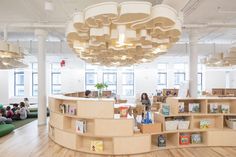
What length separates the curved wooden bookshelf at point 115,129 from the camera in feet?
17.1

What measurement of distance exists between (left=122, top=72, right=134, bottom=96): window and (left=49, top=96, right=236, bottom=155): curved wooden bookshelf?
9557 mm

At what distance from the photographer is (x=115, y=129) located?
521 centimetres

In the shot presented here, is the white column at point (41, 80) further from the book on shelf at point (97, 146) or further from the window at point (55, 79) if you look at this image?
the window at point (55, 79)

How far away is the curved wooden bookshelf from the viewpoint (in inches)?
205

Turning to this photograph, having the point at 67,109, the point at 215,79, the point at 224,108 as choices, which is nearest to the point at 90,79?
the point at 215,79

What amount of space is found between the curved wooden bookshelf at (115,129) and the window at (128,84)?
9557 mm

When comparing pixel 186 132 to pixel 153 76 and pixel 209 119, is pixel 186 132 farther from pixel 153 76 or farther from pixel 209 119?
pixel 153 76

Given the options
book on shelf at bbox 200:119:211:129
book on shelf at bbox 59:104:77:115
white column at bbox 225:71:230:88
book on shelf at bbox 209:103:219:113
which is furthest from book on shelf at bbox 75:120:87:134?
white column at bbox 225:71:230:88

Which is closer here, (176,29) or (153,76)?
(176,29)

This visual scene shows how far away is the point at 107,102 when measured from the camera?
5246 mm

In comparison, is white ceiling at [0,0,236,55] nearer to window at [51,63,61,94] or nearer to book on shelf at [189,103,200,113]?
book on shelf at [189,103,200,113]

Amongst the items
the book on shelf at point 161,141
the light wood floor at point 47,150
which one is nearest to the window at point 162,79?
the light wood floor at point 47,150

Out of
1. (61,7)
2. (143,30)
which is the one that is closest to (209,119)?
(143,30)

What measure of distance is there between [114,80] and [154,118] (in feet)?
31.8
